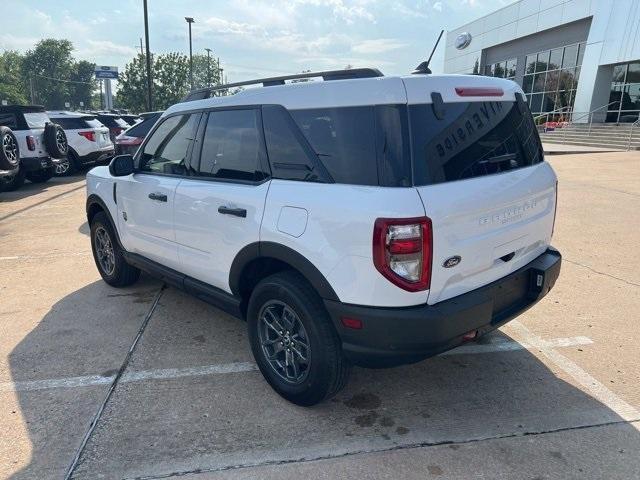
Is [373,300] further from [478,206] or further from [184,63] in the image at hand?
[184,63]

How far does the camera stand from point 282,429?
282 cm

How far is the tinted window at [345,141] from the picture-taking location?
248 centimetres

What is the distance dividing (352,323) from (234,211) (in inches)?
42.8

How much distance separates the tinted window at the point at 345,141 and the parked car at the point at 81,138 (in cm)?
1272

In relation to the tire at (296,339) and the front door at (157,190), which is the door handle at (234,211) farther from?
the front door at (157,190)

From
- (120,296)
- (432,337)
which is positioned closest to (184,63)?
(120,296)

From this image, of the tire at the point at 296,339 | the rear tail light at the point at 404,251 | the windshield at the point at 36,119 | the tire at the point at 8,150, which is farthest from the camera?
the windshield at the point at 36,119

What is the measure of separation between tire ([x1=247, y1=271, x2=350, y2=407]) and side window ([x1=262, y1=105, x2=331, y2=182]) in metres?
0.59

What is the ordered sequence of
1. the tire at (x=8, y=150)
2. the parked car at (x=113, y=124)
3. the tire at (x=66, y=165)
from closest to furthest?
1. the tire at (x=8, y=150)
2. the tire at (x=66, y=165)
3. the parked car at (x=113, y=124)

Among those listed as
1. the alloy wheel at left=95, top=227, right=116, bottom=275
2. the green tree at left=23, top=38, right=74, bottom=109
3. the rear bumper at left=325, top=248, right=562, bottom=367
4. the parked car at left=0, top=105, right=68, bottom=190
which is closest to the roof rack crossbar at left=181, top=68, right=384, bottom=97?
the rear bumper at left=325, top=248, right=562, bottom=367

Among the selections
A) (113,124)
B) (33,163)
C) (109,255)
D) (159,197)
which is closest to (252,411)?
(159,197)

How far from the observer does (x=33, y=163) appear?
11148 mm

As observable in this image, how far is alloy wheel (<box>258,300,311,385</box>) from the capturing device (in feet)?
9.53

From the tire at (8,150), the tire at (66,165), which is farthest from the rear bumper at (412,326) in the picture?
the tire at (66,165)
